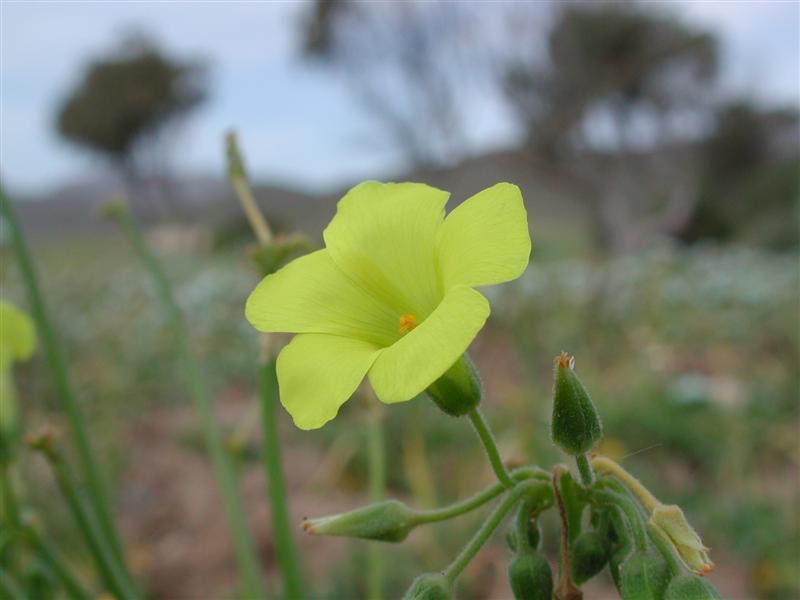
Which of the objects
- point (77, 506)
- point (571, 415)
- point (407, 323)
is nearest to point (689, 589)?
point (571, 415)

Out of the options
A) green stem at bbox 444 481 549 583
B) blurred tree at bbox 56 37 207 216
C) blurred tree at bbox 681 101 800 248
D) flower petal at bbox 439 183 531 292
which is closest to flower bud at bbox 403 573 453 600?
green stem at bbox 444 481 549 583

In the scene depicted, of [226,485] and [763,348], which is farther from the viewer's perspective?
[763,348]

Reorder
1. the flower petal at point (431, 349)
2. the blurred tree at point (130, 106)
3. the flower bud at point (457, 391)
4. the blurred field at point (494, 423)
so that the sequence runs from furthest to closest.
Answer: the blurred tree at point (130, 106) → the blurred field at point (494, 423) → the flower bud at point (457, 391) → the flower petal at point (431, 349)

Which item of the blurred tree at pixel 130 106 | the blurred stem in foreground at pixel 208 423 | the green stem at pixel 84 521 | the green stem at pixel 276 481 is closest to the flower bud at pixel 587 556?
the green stem at pixel 276 481

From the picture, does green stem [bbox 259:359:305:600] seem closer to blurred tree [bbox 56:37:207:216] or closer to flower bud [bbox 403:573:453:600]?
flower bud [bbox 403:573:453:600]

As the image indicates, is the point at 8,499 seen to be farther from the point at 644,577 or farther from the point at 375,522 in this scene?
the point at 644,577

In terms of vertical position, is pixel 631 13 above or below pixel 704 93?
above

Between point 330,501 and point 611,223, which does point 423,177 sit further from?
point 330,501

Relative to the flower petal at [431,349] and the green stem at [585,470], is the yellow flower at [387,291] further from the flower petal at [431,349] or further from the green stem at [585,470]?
the green stem at [585,470]

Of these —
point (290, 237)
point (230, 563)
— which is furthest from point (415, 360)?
point (230, 563)
